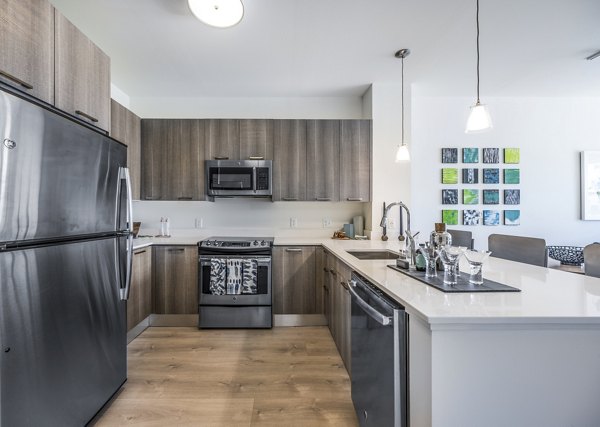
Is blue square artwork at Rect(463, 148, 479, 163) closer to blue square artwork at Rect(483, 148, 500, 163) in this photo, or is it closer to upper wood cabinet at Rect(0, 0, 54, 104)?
blue square artwork at Rect(483, 148, 500, 163)

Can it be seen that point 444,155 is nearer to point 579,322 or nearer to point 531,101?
point 531,101

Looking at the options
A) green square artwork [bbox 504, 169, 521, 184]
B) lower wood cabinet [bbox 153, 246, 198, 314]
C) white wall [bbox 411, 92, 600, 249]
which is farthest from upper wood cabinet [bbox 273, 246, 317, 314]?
green square artwork [bbox 504, 169, 521, 184]

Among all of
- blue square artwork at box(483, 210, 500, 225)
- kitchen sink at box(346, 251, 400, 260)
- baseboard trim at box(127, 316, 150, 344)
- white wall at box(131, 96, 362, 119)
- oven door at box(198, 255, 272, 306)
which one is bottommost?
baseboard trim at box(127, 316, 150, 344)

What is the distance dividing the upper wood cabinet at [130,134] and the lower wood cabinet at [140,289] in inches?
30.3

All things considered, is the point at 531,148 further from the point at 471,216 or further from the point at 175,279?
the point at 175,279

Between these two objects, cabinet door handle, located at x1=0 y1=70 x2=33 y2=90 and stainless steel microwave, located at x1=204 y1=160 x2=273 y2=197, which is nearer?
cabinet door handle, located at x1=0 y1=70 x2=33 y2=90

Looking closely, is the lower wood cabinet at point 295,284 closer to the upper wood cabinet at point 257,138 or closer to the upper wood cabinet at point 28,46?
the upper wood cabinet at point 257,138

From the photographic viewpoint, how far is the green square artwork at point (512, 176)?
3.61 meters

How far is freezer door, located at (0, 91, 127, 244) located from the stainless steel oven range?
1.31 meters

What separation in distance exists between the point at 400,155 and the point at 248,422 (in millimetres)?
2327

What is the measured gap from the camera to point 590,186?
3.58 meters

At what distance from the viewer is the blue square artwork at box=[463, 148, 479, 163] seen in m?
3.61

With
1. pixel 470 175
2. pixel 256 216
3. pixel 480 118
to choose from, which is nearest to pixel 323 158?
pixel 256 216

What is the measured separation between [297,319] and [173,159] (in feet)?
7.35
